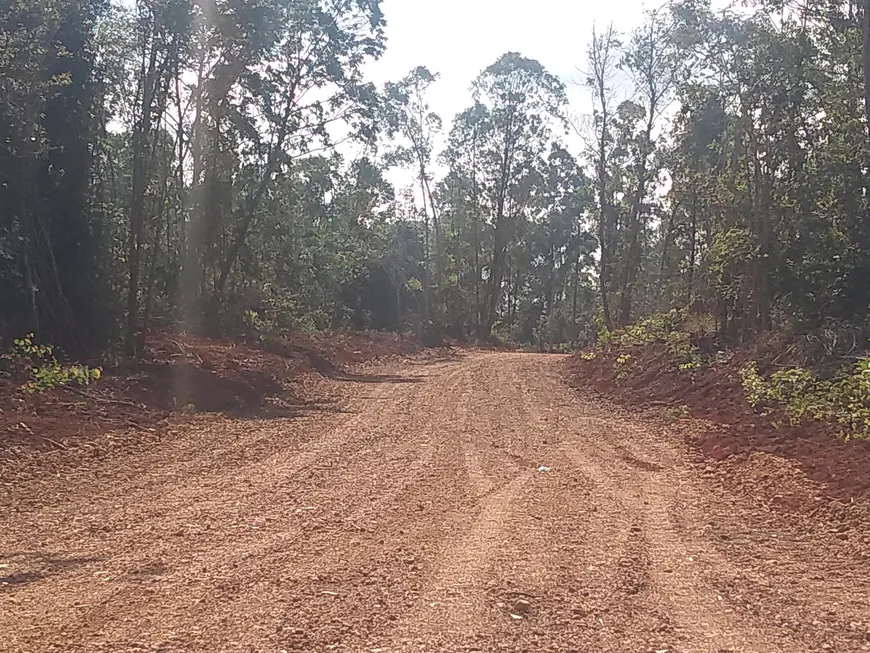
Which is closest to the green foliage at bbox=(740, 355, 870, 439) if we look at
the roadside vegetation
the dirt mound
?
the roadside vegetation

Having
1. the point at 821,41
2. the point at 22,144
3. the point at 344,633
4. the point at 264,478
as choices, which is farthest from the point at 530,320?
the point at 344,633

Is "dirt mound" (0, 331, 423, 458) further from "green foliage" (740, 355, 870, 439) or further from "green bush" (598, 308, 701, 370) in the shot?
"green foliage" (740, 355, 870, 439)

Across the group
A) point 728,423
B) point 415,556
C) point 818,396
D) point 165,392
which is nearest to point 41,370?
point 165,392

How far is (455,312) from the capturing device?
2157 inches

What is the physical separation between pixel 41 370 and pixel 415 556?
391 inches

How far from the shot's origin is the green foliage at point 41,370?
45.0 feet

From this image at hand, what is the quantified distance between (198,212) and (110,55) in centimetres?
769

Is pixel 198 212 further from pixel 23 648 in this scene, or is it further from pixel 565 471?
pixel 23 648

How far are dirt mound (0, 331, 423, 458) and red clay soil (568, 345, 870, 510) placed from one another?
24.1ft

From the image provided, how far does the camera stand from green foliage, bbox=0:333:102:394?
13719 millimetres

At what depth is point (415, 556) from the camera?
6602mm

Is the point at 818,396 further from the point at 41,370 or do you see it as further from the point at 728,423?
the point at 41,370

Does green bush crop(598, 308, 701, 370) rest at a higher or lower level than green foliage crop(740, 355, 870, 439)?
higher

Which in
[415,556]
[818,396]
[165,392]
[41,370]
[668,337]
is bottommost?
[415,556]
